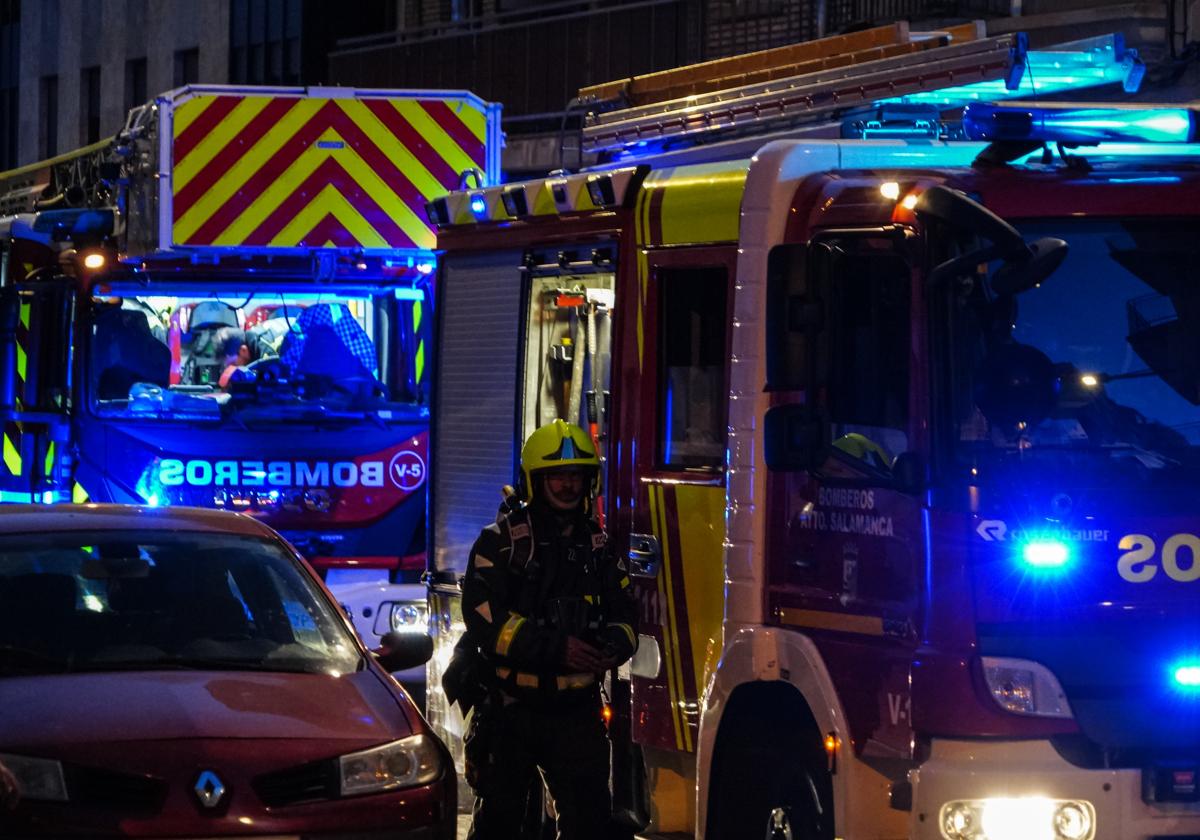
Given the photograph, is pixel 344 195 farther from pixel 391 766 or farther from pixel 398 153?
pixel 391 766

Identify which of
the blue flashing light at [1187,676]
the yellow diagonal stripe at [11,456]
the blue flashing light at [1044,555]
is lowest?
the blue flashing light at [1187,676]

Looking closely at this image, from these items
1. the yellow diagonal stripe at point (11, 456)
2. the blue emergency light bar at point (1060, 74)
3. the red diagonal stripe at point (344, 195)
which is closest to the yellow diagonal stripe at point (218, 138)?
the red diagonal stripe at point (344, 195)

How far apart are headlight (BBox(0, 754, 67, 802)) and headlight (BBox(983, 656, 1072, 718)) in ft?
8.49

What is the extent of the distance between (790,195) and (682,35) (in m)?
18.4

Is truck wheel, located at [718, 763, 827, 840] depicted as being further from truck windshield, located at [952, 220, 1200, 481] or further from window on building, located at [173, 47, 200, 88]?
window on building, located at [173, 47, 200, 88]

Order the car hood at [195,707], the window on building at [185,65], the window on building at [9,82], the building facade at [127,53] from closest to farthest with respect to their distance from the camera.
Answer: the car hood at [195,707]
the building facade at [127,53]
the window on building at [185,65]
the window on building at [9,82]

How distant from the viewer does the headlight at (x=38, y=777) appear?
6465 millimetres

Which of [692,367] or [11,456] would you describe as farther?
[11,456]

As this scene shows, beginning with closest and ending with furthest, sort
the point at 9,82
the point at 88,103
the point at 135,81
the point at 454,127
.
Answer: the point at 454,127
the point at 135,81
the point at 88,103
the point at 9,82

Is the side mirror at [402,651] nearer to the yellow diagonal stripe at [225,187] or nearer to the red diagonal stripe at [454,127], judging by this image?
the yellow diagonal stripe at [225,187]

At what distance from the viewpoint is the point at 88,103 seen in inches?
1753

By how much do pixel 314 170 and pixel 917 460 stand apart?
6650 mm

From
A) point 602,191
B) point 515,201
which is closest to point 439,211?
point 515,201

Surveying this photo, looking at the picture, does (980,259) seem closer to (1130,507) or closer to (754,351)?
(1130,507)
